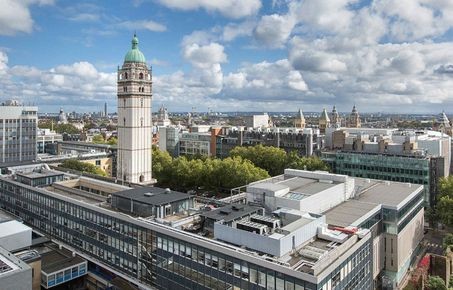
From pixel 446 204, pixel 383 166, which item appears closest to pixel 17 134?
pixel 383 166

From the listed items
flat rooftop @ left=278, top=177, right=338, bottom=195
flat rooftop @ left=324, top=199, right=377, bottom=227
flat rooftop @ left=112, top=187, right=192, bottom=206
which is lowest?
flat rooftop @ left=324, top=199, right=377, bottom=227

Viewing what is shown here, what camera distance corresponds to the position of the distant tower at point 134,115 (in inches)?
3814

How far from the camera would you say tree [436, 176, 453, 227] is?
76250 millimetres

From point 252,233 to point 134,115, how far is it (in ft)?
220

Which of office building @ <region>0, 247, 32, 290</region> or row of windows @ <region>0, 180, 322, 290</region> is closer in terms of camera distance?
office building @ <region>0, 247, 32, 290</region>

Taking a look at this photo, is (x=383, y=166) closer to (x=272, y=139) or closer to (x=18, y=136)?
(x=272, y=139)

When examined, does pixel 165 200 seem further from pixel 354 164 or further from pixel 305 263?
pixel 354 164

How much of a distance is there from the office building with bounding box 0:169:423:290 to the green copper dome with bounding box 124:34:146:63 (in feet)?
126

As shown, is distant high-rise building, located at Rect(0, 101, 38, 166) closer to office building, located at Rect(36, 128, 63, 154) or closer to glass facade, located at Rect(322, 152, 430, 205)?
office building, located at Rect(36, 128, 63, 154)

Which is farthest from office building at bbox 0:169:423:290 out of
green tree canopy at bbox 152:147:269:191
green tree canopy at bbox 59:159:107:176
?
green tree canopy at bbox 59:159:107:176

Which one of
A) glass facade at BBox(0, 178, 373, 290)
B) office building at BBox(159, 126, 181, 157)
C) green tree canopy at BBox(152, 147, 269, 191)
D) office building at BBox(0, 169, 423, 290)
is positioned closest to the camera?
glass facade at BBox(0, 178, 373, 290)

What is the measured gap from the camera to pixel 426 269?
63.2m

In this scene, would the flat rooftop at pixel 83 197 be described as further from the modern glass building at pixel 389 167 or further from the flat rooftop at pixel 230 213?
the modern glass building at pixel 389 167

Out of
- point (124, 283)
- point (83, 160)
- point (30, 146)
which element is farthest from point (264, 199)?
point (30, 146)
